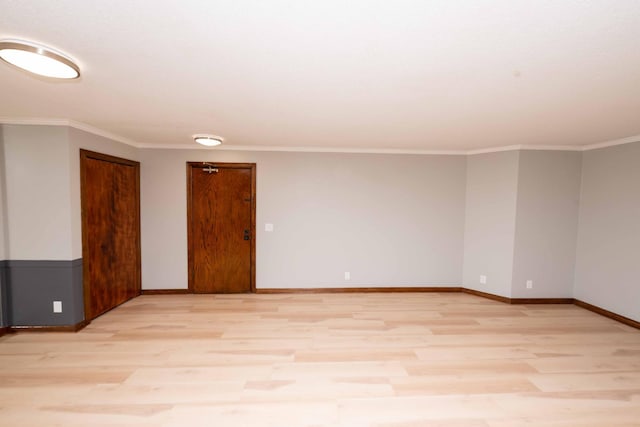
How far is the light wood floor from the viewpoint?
77.9 inches

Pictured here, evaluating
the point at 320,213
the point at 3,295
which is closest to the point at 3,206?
the point at 3,295

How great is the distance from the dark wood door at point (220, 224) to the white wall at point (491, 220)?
331 cm

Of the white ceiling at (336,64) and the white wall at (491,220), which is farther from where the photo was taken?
the white wall at (491,220)

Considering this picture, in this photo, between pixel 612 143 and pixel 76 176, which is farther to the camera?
pixel 612 143

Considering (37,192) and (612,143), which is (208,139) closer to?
(37,192)

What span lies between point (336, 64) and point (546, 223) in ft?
13.3

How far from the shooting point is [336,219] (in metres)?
4.50

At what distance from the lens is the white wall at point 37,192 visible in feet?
9.79

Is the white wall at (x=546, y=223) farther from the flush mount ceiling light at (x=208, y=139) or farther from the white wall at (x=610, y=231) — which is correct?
the flush mount ceiling light at (x=208, y=139)

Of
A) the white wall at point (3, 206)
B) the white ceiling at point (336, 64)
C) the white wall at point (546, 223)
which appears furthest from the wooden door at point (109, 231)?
the white wall at point (546, 223)

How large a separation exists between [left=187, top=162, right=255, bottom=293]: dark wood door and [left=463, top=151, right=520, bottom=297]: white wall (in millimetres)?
3310

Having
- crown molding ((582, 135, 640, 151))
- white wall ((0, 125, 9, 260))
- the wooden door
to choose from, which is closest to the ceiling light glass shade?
the wooden door

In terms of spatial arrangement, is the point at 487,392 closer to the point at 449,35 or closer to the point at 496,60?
the point at 496,60

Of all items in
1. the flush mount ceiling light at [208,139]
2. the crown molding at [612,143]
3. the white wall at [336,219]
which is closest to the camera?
the crown molding at [612,143]
